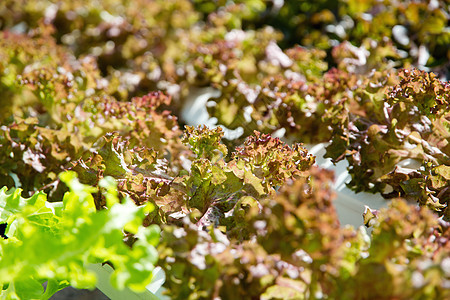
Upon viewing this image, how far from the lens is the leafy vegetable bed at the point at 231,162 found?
2.30 ft

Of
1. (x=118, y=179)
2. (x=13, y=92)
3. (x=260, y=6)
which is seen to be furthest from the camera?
(x=260, y=6)

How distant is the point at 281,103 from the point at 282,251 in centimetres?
77

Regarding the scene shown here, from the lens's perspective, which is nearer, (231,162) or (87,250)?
(87,250)

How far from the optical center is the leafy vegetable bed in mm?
700

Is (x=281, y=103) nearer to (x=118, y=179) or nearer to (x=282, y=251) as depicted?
(x=118, y=179)

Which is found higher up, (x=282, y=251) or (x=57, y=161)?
(x=282, y=251)

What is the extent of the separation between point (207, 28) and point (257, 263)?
6.31ft

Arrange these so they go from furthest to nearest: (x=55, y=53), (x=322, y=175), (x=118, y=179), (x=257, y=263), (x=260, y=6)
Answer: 1. (x=260, y=6)
2. (x=55, y=53)
3. (x=118, y=179)
4. (x=257, y=263)
5. (x=322, y=175)

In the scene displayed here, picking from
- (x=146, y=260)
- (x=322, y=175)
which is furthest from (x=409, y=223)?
(x=146, y=260)

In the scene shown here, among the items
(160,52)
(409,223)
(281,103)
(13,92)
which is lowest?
(160,52)

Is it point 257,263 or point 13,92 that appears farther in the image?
point 13,92

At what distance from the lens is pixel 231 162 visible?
1.03 m

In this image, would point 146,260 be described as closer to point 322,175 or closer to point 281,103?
point 322,175

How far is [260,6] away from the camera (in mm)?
2746
